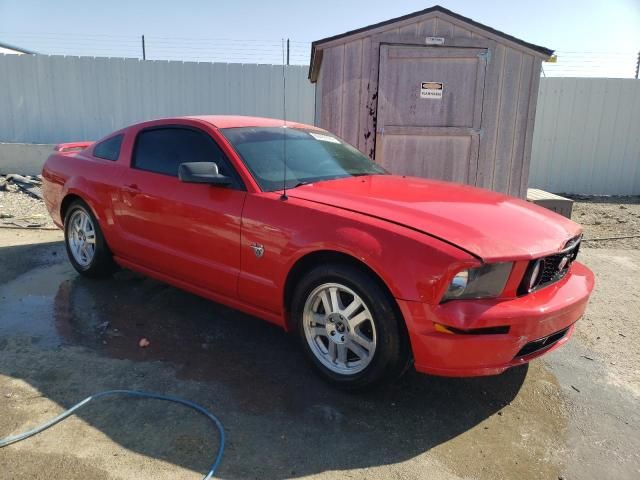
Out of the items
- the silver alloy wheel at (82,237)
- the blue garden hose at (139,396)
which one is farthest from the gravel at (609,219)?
the silver alloy wheel at (82,237)

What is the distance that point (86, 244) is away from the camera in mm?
4734

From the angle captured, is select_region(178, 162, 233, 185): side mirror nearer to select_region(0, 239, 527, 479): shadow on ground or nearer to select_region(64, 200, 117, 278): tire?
select_region(0, 239, 527, 479): shadow on ground

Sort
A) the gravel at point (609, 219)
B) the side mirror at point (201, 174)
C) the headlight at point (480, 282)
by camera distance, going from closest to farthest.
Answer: the headlight at point (480, 282), the side mirror at point (201, 174), the gravel at point (609, 219)

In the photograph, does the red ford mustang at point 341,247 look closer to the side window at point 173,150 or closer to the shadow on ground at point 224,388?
the side window at point 173,150

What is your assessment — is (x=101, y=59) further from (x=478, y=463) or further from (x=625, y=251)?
(x=478, y=463)

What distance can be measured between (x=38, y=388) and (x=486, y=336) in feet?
8.27

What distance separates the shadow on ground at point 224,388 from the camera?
2490mm

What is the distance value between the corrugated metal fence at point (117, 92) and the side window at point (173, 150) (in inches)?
280

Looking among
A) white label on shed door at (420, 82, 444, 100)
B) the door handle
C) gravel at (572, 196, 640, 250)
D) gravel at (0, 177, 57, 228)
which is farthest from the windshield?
gravel at (0, 177, 57, 228)

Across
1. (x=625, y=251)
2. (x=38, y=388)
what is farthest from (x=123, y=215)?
(x=625, y=251)

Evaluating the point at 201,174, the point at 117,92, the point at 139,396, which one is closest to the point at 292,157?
the point at 201,174

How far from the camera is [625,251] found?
656cm

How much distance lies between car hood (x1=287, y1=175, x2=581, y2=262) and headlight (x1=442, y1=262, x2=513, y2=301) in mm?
62

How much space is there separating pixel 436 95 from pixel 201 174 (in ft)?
14.4
